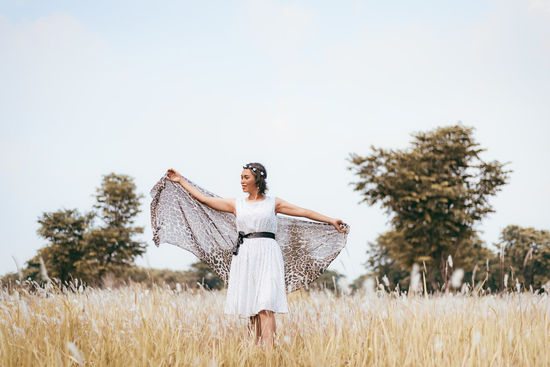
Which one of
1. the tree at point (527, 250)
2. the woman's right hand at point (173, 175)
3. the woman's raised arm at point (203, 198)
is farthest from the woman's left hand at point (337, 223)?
the tree at point (527, 250)

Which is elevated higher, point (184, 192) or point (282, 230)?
point (184, 192)

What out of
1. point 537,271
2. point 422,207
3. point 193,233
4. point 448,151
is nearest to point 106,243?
point 422,207

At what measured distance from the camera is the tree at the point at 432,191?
96.1 ft

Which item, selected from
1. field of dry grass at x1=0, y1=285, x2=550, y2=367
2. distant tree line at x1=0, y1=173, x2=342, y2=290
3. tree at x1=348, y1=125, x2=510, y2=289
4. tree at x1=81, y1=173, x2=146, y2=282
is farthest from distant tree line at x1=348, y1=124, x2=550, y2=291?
field of dry grass at x1=0, y1=285, x2=550, y2=367

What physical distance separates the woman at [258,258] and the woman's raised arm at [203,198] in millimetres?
131

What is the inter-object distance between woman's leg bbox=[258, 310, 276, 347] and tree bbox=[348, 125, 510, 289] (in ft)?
80.9

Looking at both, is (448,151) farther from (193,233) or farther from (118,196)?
(193,233)

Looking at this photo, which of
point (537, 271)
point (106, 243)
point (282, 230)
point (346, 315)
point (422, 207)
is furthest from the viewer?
point (537, 271)

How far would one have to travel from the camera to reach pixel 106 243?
33.8m

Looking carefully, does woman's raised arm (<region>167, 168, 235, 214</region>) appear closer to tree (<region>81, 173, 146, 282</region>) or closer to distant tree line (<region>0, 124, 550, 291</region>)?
distant tree line (<region>0, 124, 550, 291</region>)

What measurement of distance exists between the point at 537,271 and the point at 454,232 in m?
16.9

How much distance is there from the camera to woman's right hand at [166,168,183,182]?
6504 millimetres

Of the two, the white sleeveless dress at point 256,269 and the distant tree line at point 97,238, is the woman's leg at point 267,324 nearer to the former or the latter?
the white sleeveless dress at point 256,269

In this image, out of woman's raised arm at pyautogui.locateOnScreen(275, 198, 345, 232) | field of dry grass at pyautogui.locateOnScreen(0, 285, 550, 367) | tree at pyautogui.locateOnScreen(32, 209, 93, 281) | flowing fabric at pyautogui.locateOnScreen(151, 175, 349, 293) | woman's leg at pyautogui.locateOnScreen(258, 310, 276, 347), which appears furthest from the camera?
tree at pyautogui.locateOnScreen(32, 209, 93, 281)
